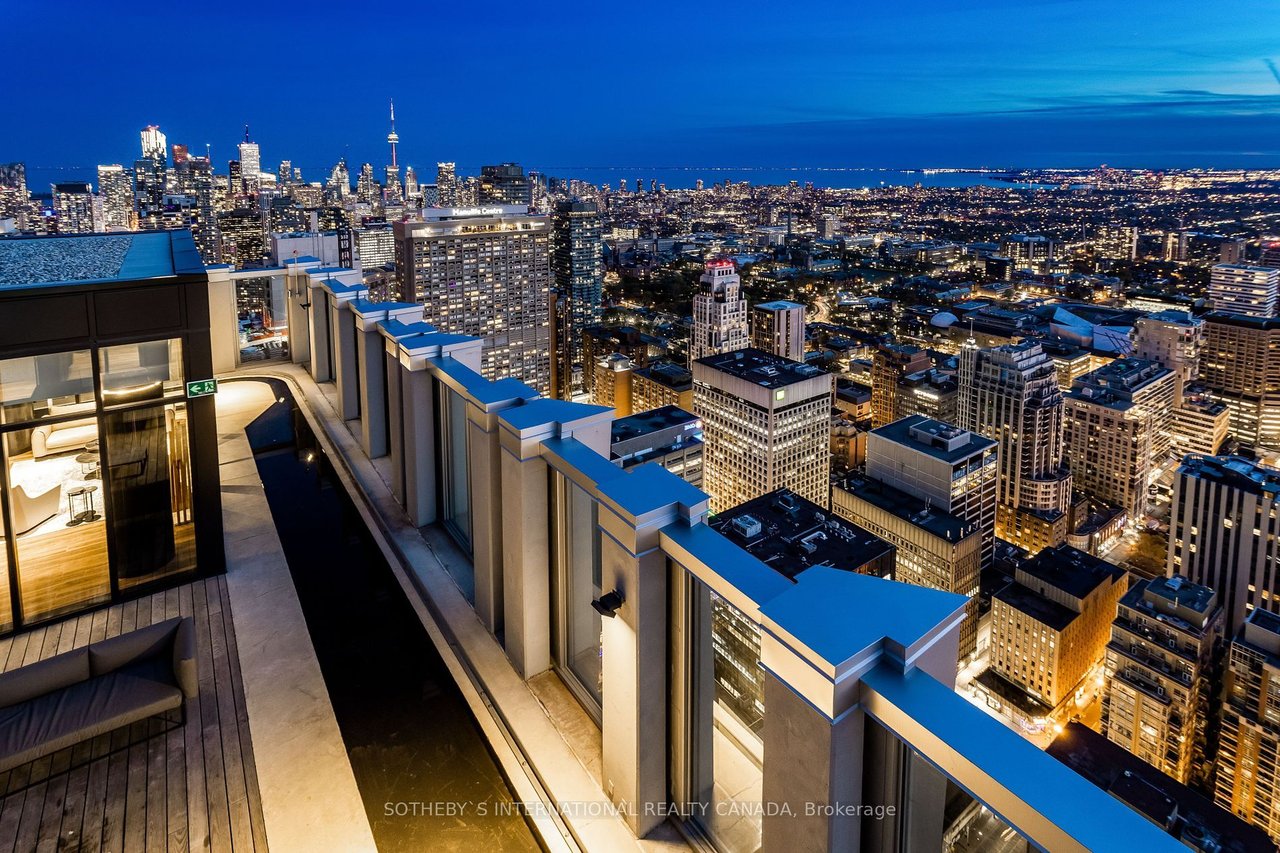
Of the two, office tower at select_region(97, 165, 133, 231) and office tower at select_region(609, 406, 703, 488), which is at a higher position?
office tower at select_region(97, 165, 133, 231)

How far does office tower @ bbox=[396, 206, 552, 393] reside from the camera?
121 feet

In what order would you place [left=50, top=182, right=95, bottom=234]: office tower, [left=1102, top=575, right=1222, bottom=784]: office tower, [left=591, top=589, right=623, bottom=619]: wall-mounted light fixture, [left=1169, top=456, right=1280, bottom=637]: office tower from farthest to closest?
[left=50, top=182, right=95, bottom=234]: office tower, [left=1169, top=456, right=1280, bottom=637]: office tower, [left=1102, top=575, right=1222, bottom=784]: office tower, [left=591, top=589, right=623, bottom=619]: wall-mounted light fixture

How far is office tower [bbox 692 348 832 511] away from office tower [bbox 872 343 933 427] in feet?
24.8

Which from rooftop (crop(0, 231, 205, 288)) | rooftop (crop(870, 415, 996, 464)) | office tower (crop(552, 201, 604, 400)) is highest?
office tower (crop(552, 201, 604, 400))

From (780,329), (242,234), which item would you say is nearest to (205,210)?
(242,234)

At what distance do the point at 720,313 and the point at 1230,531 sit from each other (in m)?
25.6

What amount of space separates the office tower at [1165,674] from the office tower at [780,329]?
1074 inches

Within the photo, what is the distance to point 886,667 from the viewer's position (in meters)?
1.00

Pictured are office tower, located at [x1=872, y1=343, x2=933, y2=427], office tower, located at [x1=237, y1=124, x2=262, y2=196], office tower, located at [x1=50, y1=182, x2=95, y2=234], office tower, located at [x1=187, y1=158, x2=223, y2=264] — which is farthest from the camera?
office tower, located at [x1=237, y1=124, x2=262, y2=196]

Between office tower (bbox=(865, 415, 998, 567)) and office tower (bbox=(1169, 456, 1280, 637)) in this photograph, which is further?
office tower (bbox=(865, 415, 998, 567))

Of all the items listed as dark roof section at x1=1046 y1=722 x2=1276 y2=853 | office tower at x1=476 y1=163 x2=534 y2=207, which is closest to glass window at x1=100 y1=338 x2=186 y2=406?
dark roof section at x1=1046 y1=722 x2=1276 y2=853

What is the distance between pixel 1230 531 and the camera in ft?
76.1

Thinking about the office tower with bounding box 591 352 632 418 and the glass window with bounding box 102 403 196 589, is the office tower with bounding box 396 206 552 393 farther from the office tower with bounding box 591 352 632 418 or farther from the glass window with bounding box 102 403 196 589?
the glass window with bounding box 102 403 196 589

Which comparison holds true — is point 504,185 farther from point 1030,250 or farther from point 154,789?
point 154,789
